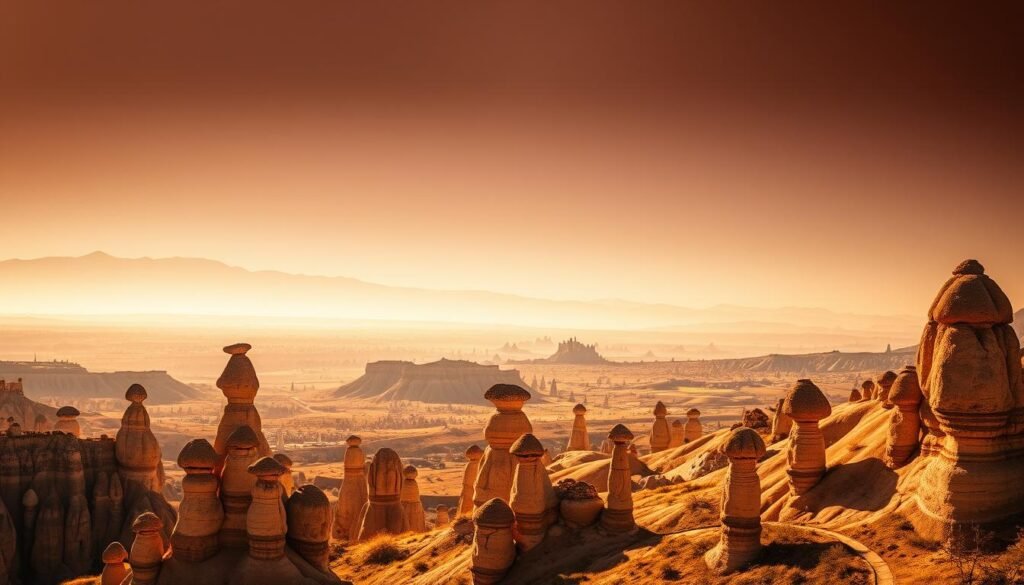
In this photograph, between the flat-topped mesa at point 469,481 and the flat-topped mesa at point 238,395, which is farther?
the flat-topped mesa at point 469,481

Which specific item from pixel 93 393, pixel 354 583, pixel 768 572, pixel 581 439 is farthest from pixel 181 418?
pixel 768 572

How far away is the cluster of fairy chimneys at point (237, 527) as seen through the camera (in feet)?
74.0

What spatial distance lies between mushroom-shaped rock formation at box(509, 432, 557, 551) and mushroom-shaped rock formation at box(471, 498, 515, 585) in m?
0.59

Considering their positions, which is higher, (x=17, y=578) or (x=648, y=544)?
(x=648, y=544)

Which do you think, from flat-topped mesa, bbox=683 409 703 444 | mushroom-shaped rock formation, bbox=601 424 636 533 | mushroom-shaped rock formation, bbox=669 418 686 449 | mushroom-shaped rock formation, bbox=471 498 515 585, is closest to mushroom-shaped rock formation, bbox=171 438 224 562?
mushroom-shaped rock formation, bbox=471 498 515 585

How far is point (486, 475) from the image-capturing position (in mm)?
26953

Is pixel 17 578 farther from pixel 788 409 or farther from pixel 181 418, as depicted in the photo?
pixel 181 418

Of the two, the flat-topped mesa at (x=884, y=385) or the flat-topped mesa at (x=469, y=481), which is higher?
the flat-topped mesa at (x=884, y=385)

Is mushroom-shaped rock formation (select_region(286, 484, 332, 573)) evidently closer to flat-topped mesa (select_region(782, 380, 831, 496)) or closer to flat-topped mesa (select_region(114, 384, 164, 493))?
flat-topped mesa (select_region(782, 380, 831, 496))

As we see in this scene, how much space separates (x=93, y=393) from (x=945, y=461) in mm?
180622

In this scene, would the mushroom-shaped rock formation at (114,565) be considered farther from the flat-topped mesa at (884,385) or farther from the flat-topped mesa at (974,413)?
the flat-topped mesa at (884,385)

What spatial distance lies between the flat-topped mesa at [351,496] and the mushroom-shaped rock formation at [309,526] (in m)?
13.3

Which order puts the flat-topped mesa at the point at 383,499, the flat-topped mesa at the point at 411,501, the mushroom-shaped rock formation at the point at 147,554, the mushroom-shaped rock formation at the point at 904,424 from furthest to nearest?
the flat-topped mesa at the point at 411,501
the flat-topped mesa at the point at 383,499
the mushroom-shaped rock formation at the point at 147,554
the mushroom-shaped rock formation at the point at 904,424

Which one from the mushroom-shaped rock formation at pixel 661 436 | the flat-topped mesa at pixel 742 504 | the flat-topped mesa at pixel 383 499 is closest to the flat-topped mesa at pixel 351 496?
the flat-topped mesa at pixel 383 499
